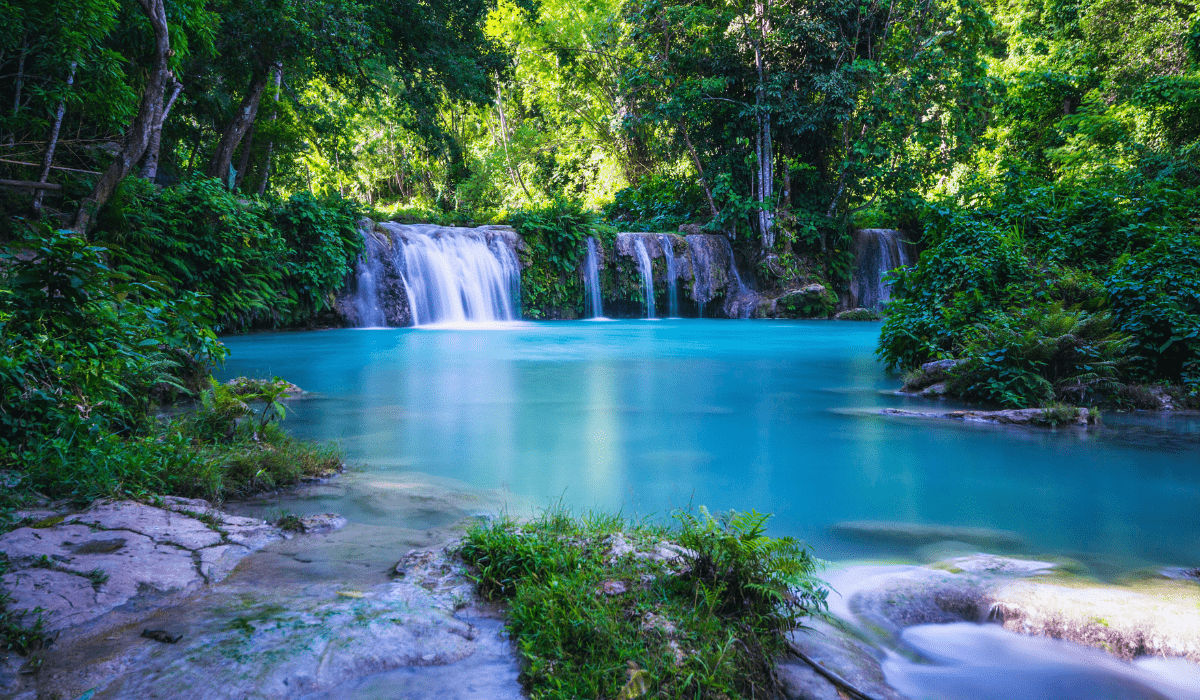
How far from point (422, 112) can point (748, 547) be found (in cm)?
1607

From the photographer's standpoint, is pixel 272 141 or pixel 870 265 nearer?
pixel 272 141

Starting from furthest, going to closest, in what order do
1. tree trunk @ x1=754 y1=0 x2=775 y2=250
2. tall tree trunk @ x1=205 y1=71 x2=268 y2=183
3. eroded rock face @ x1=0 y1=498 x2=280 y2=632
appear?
tree trunk @ x1=754 y1=0 x2=775 y2=250 < tall tree trunk @ x1=205 y1=71 x2=268 y2=183 < eroded rock face @ x1=0 y1=498 x2=280 y2=632

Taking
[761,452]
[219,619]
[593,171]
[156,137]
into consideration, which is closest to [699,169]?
[593,171]

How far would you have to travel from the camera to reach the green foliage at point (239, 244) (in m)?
11.6

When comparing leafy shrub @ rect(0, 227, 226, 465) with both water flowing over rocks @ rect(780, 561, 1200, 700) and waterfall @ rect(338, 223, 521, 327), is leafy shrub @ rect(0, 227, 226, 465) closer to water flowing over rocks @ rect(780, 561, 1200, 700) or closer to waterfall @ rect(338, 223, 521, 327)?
water flowing over rocks @ rect(780, 561, 1200, 700)

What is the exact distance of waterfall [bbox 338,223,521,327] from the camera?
1741cm

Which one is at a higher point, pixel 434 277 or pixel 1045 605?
pixel 434 277

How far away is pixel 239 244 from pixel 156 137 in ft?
10.9

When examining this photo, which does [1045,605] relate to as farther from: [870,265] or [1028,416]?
[870,265]

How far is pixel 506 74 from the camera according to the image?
17719 mm

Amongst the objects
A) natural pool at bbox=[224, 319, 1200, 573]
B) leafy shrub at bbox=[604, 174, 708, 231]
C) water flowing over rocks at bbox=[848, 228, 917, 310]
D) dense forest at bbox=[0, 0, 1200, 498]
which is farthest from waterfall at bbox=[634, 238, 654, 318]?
natural pool at bbox=[224, 319, 1200, 573]

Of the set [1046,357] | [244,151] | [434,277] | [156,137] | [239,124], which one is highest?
[244,151]

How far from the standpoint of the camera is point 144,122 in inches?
352

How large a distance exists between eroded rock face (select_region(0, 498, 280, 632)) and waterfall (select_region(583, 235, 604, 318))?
18640 millimetres
